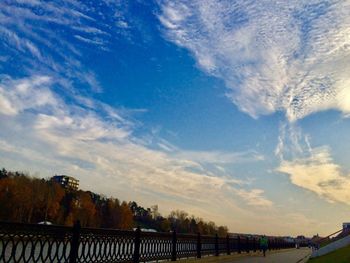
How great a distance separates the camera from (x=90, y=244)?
12.5 metres

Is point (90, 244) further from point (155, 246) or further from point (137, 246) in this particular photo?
point (155, 246)

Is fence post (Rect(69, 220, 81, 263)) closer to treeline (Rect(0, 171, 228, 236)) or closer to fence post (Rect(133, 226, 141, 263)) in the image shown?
fence post (Rect(133, 226, 141, 263))

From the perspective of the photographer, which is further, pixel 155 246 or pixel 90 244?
pixel 155 246

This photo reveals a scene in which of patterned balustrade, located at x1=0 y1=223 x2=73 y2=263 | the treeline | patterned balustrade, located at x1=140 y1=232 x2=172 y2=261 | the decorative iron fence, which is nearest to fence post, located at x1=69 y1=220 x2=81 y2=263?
the decorative iron fence

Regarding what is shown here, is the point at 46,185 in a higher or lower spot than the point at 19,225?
higher

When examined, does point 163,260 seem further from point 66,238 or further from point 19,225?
point 19,225

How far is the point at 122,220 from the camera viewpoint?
361 feet

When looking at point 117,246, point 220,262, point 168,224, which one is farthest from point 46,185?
point 117,246

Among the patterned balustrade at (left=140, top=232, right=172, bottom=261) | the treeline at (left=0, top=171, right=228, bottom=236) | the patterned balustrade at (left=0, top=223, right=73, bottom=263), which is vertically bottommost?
the patterned balustrade at (left=0, top=223, right=73, bottom=263)

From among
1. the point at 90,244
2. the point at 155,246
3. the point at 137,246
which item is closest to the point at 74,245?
the point at 90,244

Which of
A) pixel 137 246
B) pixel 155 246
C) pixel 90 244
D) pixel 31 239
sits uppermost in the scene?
pixel 155 246

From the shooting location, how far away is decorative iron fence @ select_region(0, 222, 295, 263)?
9.52 metres

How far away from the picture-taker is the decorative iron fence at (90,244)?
375 inches

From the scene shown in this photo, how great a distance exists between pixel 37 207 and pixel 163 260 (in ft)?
247
